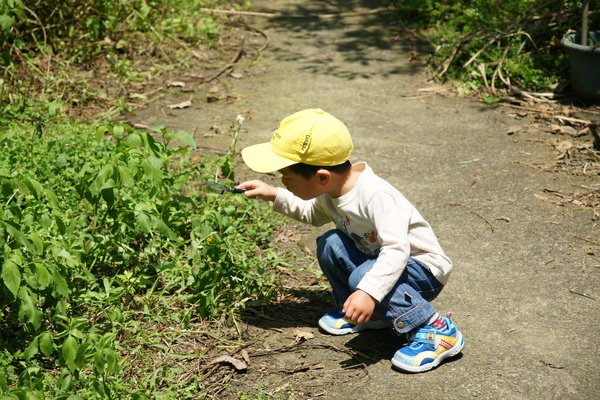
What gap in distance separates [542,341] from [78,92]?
4.26 metres

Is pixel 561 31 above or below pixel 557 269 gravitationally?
above

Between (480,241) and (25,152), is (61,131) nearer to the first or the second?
(25,152)

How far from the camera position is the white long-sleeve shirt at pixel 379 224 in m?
3.36

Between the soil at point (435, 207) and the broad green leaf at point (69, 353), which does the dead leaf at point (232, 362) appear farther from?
the broad green leaf at point (69, 353)

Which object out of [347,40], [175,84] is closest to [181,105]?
[175,84]

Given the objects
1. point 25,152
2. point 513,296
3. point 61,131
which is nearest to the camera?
point 513,296

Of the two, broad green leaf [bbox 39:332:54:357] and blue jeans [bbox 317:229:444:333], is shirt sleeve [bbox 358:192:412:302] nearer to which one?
blue jeans [bbox 317:229:444:333]

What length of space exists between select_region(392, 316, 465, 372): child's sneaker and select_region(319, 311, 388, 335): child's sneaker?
28cm

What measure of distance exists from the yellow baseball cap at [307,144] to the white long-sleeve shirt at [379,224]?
7.4 inches

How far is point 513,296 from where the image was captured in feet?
13.4

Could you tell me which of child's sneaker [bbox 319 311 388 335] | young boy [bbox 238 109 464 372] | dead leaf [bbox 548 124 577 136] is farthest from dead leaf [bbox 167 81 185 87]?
child's sneaker [bbox 319 311 388 335]

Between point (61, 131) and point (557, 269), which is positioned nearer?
point (557, 269)

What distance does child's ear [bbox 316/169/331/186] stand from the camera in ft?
11.4

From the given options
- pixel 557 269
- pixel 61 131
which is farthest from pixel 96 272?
pixel 557 269
